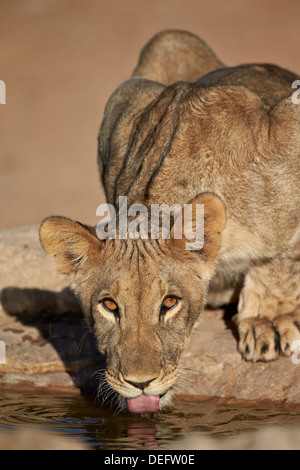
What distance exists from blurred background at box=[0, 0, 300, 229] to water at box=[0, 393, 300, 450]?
869 centimetres

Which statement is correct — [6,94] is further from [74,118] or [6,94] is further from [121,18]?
[121,18]

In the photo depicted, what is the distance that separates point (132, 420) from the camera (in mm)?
5914

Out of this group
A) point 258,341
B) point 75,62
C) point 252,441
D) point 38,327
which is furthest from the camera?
point 75,62

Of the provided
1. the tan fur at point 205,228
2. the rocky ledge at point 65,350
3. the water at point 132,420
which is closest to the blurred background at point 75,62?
the rocky ledge at point 65,350

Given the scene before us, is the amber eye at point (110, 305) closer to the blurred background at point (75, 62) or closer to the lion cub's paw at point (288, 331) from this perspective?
the lion cub's paw at point (288, 331)

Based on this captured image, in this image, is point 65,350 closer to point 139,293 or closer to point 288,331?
point 288,331

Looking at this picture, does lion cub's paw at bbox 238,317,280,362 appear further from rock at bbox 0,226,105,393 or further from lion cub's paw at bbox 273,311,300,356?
rock at bbox 0,226,105,393

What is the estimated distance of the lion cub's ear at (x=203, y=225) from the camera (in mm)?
5559

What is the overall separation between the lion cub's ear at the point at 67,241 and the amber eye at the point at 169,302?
60 centimetres

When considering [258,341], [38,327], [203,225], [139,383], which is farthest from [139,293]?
[38,327]

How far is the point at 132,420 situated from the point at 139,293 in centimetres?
106

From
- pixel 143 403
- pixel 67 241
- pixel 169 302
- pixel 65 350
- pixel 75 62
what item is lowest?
pixel 143 403

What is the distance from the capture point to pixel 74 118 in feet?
69.2
